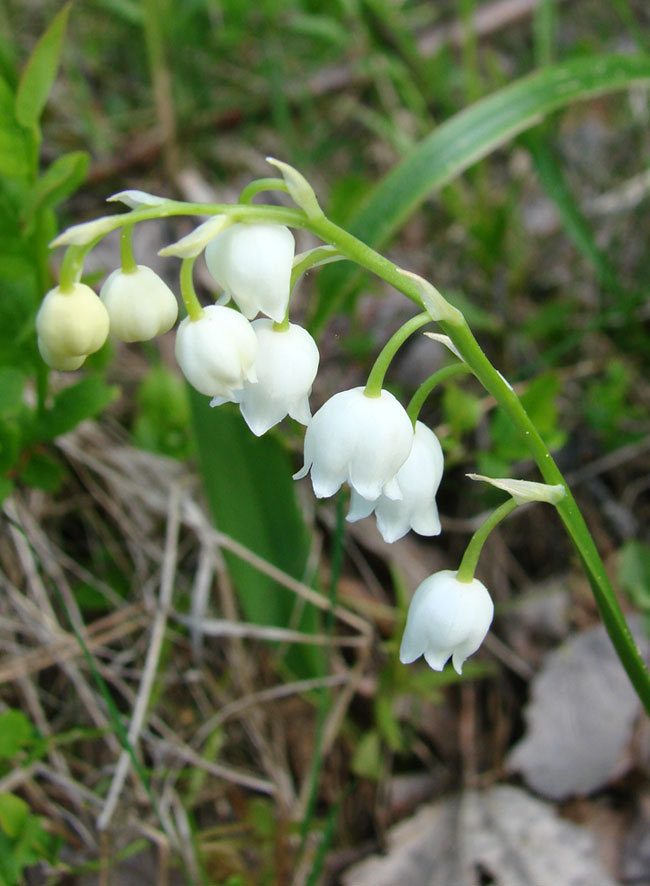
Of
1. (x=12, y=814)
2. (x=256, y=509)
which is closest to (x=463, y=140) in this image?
(x=256, y=509)

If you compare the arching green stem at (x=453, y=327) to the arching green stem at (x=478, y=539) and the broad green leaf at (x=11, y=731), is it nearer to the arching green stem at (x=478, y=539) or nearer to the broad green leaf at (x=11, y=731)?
the arching green stem at (x=478, y=539)

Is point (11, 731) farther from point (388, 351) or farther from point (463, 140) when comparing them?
point (463, 140)

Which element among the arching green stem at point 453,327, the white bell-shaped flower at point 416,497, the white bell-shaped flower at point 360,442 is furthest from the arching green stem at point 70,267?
the white bell-shaped flower at point 416,497

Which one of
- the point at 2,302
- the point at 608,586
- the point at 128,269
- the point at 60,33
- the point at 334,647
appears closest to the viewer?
the point at 128,269

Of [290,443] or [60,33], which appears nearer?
[60,33]

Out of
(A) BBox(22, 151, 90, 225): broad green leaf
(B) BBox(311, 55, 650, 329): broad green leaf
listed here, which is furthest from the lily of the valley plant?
(B) BBox(311, 55, 650, 329): broad green leaf

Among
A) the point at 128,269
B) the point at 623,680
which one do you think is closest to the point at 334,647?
the point at 623,680

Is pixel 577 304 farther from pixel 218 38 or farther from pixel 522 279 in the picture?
pixel 218 38
